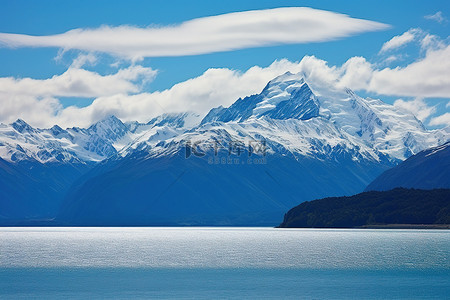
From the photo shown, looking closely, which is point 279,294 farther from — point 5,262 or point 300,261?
point 5,262

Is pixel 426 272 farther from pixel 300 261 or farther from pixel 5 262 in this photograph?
pixel 5 262

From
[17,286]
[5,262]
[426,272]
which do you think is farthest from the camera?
[5,262]

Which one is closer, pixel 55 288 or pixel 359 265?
pixel 55 288

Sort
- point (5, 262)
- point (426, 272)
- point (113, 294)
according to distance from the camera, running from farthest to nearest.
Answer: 1. point (5, 262)
2. point (426, 272)
3. point (113, 294)

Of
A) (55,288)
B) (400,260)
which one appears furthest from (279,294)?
(400,260)

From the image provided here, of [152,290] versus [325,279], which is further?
[325,279]

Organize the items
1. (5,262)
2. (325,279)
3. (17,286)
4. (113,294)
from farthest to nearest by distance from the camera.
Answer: (5,262), (325,279), (17,286), (113,294)

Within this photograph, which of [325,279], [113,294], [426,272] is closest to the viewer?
[113,294]

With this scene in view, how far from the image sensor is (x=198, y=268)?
16738 centimetres

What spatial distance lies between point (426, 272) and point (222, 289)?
4548 cm

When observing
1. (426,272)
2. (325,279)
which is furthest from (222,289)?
(426,272)

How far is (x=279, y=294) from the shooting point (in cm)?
12575

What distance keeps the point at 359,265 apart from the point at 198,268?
3341 centimetres

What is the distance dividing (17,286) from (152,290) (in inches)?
902
